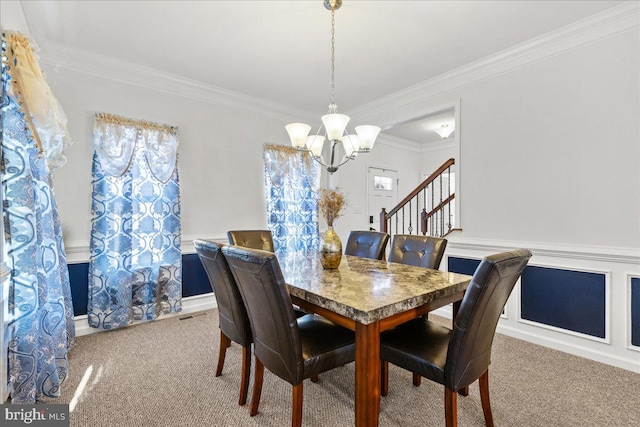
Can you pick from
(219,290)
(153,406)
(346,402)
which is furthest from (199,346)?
(346,402)

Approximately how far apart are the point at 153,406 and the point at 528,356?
2.79 meters

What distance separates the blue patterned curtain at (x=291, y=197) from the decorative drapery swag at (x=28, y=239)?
237cm

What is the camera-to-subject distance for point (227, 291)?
1.92 meters

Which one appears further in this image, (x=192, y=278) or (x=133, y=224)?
(x=192, y=278)

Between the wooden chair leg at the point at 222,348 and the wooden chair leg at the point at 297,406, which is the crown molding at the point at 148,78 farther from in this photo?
the wooden chair leg at the point at 297,406

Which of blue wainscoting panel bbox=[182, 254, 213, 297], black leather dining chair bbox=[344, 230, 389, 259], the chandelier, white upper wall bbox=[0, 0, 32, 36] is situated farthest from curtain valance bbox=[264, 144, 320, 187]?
white upper wall bbox=[0, 0, 32, 36]

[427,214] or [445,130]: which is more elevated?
[445,130]

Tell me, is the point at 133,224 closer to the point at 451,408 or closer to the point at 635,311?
the point at 451,408

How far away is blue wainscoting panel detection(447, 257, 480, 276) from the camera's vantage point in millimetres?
3189

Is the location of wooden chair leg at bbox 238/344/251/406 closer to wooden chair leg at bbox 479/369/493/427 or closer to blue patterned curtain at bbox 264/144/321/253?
wooden chair leg at bbox 479/369/493/427

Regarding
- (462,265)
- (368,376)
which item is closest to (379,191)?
(462,265)

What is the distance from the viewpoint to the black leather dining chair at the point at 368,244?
2.82 metres

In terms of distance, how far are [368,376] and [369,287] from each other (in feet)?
1.52

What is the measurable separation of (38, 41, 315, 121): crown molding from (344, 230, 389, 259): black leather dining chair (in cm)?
224
